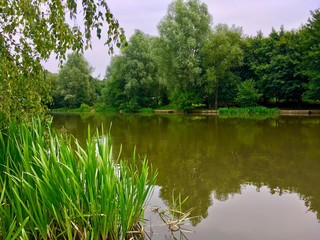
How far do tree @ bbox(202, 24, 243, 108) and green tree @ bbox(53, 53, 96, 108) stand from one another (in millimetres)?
28146

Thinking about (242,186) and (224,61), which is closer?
(242,186)

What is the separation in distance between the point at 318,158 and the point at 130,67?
3561 centimetres

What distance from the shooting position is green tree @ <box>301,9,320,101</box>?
27561 millimetres

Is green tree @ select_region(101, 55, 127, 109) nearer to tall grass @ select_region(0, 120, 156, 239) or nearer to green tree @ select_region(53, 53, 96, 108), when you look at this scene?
green tree @ select_region(53, 53, 96, 108)

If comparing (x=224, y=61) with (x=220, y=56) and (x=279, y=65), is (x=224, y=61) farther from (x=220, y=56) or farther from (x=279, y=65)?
(x=279, y=65)

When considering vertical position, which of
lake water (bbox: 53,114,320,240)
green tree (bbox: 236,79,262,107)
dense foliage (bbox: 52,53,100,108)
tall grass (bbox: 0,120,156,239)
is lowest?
lake water (bbox: 53,114,320,240)

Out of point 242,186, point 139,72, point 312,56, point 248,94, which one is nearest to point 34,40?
point 242,186

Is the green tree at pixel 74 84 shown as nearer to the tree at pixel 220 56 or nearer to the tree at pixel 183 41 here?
the tree at pixel 183 41

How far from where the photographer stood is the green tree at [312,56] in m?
27.6

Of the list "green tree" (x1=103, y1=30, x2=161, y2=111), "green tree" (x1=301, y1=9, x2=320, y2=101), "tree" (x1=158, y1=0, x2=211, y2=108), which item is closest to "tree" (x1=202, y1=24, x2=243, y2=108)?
"tree" (x1=158, y1=0, x2=211, y2=108)

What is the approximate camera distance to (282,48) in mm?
34000

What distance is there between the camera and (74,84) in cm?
5641

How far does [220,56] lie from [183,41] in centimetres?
438

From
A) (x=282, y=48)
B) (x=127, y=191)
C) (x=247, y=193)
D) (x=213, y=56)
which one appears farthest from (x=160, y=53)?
(x=127, y=191)
